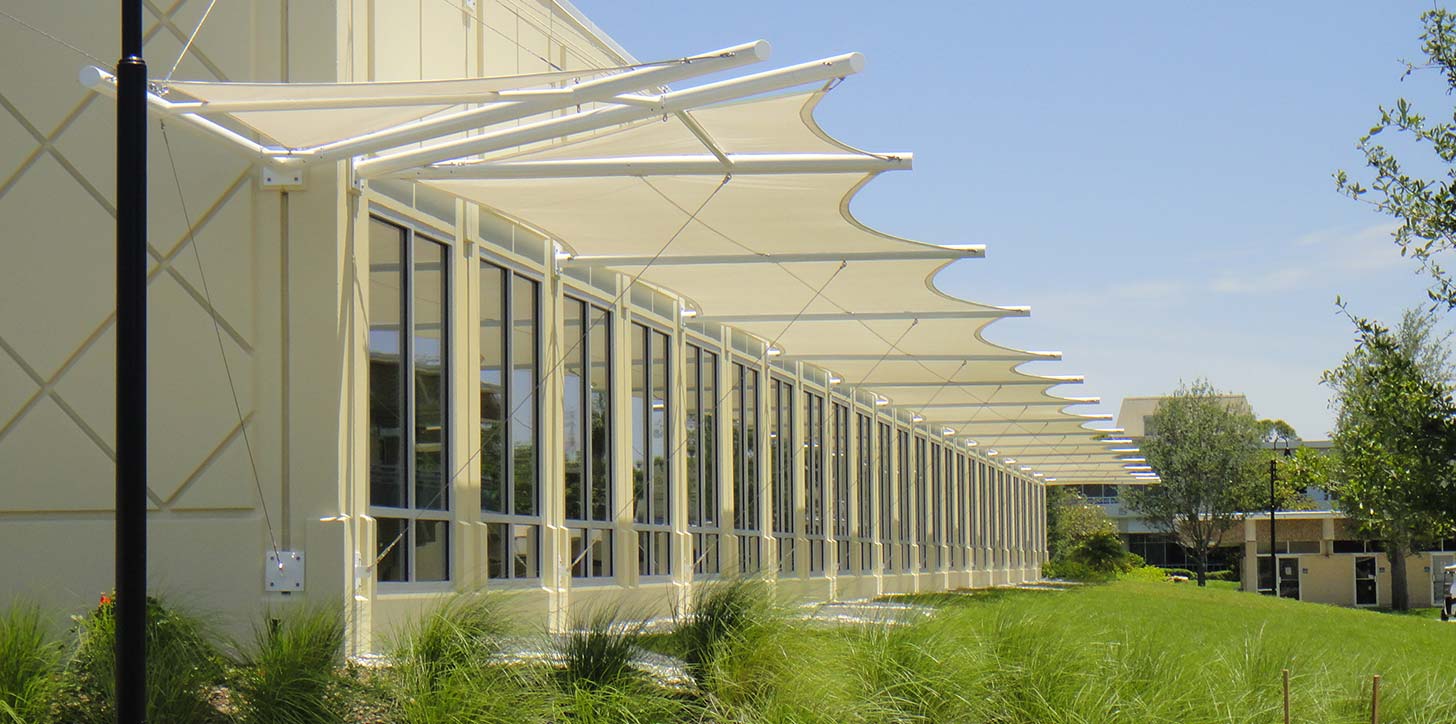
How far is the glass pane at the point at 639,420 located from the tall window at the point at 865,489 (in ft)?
40.0

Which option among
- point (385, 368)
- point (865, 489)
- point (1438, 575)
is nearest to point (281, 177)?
point (385, 368)

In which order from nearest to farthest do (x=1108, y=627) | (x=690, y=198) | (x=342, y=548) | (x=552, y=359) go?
(x=1108, y=627)
(x=342, y=548)
(x=690, y=198)
(x=552, y=359)

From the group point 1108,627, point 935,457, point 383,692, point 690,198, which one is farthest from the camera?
point 935,457

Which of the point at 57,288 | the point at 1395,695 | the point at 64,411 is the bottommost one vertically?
the point at 1395,695

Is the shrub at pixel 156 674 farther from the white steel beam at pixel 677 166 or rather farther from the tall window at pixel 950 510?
the tall window at pixel 950 510

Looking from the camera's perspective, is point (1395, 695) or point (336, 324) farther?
point (336, 324)

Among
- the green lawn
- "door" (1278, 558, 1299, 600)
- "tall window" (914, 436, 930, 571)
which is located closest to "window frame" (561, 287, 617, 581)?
the green lawn

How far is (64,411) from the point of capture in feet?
39.3

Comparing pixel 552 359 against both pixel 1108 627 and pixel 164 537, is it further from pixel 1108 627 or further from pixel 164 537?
pixel 1108 627

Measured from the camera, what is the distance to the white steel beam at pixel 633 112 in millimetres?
9594

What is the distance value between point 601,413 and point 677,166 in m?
6.36

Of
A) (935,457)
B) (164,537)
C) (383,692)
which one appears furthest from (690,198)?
(935,457)

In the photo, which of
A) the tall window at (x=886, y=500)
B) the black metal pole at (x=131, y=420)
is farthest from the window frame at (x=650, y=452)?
the tall window at (x=886, y=500)

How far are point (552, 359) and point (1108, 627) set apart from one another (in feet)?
23.3
